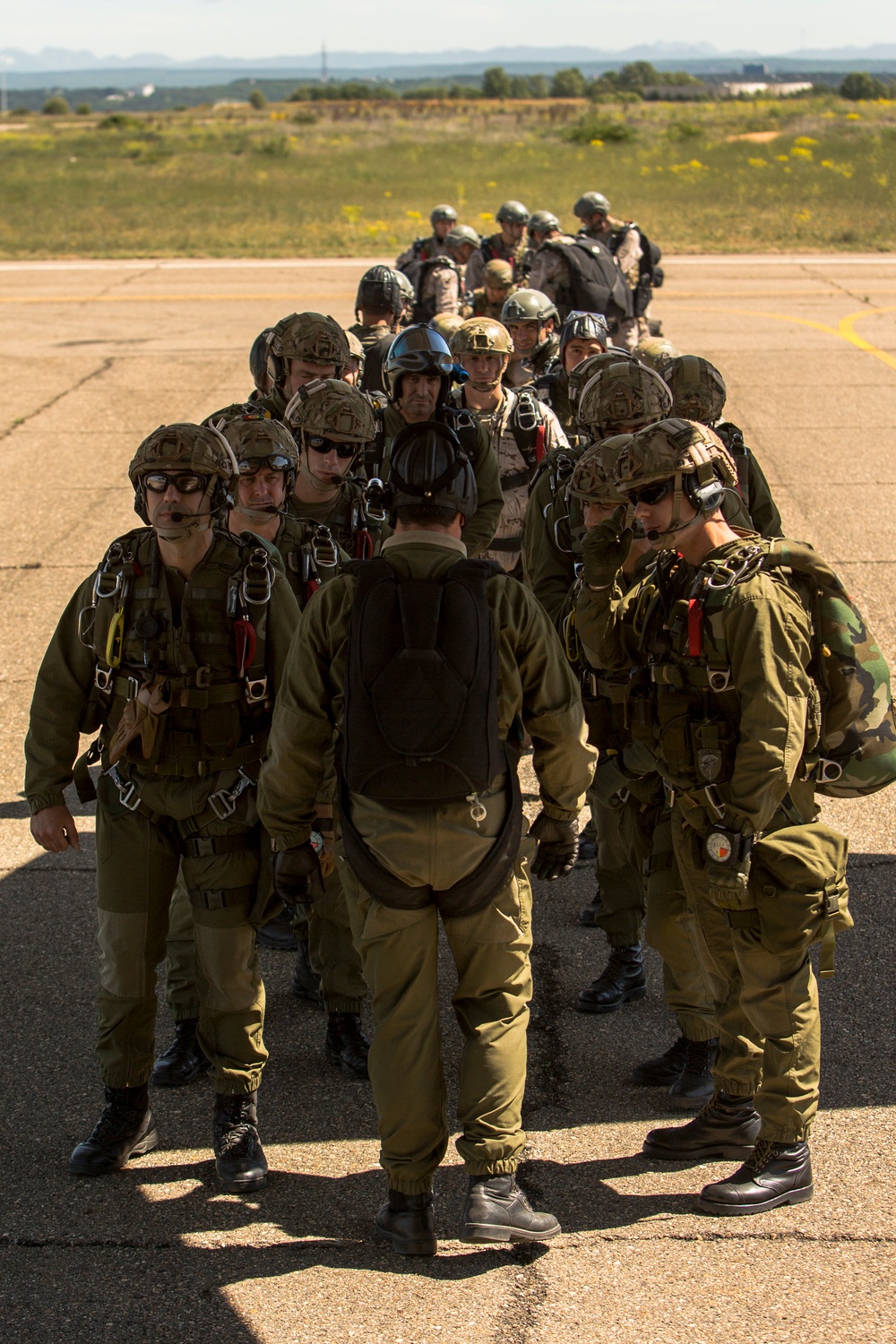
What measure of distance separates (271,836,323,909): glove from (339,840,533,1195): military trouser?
0.75 feet

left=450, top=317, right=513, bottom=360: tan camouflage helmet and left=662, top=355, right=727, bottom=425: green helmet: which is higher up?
left=450, top=317, right=513, bottom=360: tan camouflage helmet

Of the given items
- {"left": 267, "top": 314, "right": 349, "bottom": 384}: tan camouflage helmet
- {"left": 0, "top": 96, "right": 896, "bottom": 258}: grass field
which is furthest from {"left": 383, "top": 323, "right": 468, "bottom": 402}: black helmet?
{"left": 0, "top": 96, "right": 896, "bottom": 258}: grass field

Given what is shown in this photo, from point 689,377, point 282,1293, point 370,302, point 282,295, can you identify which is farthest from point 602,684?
point 282,295

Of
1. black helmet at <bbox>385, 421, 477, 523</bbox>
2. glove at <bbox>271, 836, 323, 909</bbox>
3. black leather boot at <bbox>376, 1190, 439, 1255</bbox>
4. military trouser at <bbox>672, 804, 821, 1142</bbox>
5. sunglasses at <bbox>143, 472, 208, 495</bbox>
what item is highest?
black helmet at <bbox>385, 421, 477, 523</bbox>

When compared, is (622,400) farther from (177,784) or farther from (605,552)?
(177,784)

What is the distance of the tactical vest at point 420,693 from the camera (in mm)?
3389

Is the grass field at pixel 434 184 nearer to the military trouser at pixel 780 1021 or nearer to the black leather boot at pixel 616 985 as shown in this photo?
the black leather boot at pixel 616 985

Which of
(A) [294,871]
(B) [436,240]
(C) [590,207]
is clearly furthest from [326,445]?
(B) [436,240]

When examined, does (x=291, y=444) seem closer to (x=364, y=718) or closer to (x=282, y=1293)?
(x=364, y=718)

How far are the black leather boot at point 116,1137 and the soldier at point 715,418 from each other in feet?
11.1

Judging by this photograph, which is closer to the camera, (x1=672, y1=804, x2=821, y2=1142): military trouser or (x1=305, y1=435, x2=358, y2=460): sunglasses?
(x1=672, y1=804, x2=821, y2=1142): military trouser

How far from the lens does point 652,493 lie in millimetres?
3867

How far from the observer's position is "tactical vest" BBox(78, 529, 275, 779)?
3.93m

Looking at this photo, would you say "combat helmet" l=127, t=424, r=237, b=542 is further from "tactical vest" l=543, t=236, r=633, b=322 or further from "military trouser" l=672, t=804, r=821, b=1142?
"tactical vest" l=543, t=236, r=633, b=322
